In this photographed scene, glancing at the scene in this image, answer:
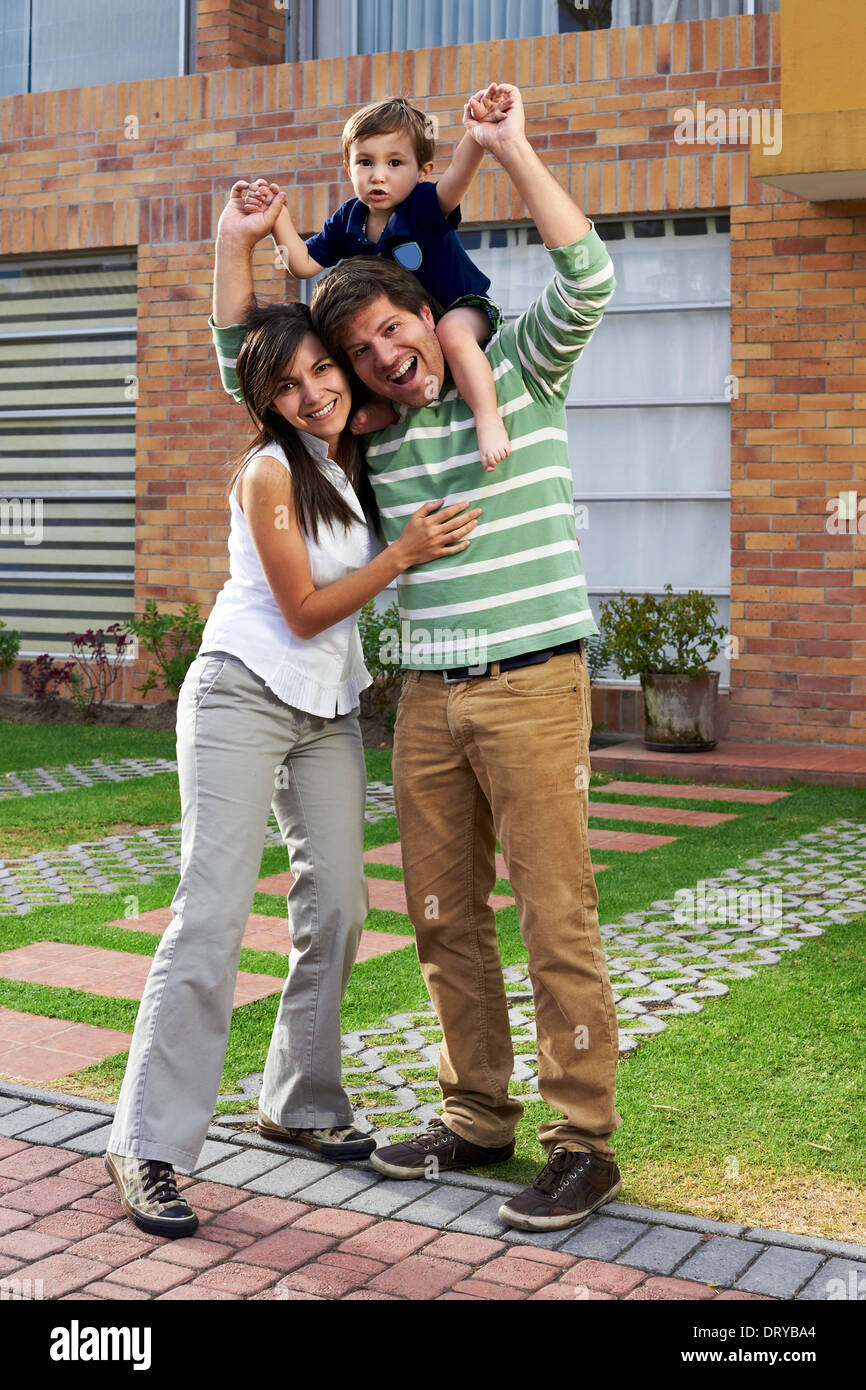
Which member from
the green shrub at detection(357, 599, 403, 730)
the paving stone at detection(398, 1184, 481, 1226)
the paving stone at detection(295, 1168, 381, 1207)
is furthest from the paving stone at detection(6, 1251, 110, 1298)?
the green shrub at detection(357, 599, 403, 730)

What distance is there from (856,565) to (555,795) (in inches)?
284

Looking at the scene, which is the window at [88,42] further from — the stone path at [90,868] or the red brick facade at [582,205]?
the stone path at [90,868]

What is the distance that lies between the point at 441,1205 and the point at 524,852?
837 millimetres

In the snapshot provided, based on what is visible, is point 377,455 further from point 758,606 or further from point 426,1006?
point 758,606

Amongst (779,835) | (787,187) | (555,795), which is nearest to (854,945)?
(779,835)

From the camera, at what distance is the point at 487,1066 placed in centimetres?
371

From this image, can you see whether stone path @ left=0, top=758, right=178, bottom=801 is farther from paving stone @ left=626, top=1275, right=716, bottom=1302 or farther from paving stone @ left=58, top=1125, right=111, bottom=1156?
paving stone @ left=626, top=1275, right=716, bottom=1302

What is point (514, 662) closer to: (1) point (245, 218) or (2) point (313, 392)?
(2) point (313, 392)

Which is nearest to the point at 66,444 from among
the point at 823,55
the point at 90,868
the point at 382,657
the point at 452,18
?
the point at 382,657

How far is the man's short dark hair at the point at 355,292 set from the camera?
3375 millimetres

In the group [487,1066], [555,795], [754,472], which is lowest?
[487,1066]

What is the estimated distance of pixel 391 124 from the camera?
4141 mm

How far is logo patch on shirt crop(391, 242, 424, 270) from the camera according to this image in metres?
3.71

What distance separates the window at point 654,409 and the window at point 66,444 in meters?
3.66
